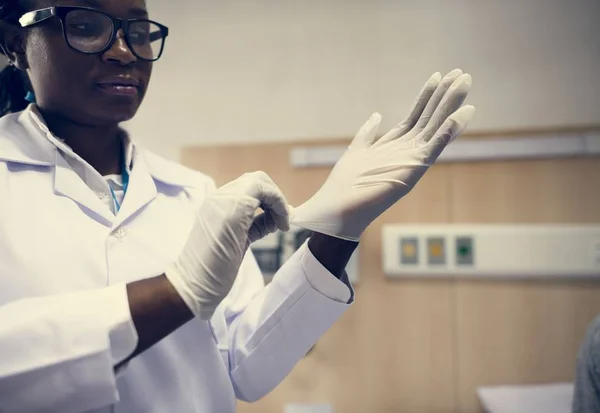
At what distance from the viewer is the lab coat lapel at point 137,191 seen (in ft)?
2.36

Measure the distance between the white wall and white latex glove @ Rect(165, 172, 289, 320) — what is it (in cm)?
76

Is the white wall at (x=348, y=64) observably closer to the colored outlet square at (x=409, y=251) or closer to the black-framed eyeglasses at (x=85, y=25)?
the colored outlet square at (x=409, y=251)

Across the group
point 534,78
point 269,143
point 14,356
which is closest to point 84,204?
point 14,356

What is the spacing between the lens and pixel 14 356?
1.71ft

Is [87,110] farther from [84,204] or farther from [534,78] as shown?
[534,78]

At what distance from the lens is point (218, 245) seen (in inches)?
22.8

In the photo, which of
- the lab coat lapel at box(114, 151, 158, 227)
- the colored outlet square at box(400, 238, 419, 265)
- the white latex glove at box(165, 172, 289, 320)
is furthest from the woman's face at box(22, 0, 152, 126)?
the colored outlet square at box(400, 238, 419, 265)

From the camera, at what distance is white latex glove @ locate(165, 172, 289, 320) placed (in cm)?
56

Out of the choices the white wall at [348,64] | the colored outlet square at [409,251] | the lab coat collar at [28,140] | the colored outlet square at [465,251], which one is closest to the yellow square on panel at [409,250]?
the colored outlet square at [409,251]

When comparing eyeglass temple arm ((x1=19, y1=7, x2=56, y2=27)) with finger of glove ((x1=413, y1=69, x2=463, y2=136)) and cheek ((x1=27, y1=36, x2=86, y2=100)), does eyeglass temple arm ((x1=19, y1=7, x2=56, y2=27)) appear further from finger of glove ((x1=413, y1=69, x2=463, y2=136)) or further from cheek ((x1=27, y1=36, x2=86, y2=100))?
finger of glove ((x1=413, y1=69, x2=463, y2=136))

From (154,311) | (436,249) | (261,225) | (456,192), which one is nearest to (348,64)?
(456,192)

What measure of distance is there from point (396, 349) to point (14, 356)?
98 centimetres

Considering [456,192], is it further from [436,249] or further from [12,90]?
[12,90]

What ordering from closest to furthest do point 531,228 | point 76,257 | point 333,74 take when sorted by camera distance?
point 76,257 → point 531,228 → point 333,74
